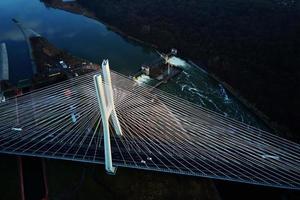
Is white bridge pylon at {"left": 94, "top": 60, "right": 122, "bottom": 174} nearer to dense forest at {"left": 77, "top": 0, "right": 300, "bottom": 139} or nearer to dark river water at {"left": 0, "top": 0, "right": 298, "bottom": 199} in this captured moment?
dark river water at {"left": 0, "top": 0, "right": 298, "bottom": 199}

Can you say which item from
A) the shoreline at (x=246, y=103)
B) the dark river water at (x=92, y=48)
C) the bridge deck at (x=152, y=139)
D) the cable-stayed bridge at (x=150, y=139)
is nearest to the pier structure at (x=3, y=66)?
the dark river water at (x=92, y=48)

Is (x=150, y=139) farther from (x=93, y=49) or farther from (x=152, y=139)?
(x=93, y=49)

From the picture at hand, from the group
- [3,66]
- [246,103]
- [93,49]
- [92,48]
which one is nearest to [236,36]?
[246,103]

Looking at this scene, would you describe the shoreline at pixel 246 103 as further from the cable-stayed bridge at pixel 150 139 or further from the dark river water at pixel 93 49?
the cable-stayed bridge at pixel 150 139

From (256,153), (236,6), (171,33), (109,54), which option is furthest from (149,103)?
(236,6)

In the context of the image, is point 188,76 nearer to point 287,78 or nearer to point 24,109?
point 287,78

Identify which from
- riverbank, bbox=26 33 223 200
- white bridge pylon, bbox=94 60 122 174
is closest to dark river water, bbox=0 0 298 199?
riverbank, bbox=26 33 223 200
